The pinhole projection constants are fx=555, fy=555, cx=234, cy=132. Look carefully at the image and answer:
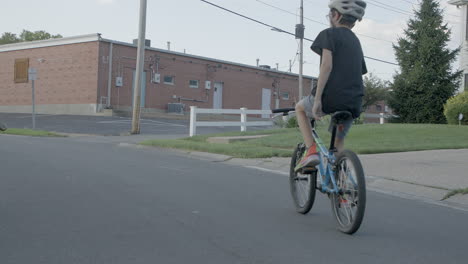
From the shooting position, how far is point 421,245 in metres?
4.52

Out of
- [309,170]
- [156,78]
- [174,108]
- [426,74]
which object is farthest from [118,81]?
[309,170]

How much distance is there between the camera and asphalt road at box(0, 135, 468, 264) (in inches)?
160

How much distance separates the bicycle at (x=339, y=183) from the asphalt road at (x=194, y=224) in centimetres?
15

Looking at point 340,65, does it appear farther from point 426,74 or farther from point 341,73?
point 426,74

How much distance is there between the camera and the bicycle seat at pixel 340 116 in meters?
4.93

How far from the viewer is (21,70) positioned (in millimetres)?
39938

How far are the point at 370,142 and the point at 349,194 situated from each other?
8360 millimetres

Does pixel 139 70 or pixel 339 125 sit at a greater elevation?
pixel 139 70

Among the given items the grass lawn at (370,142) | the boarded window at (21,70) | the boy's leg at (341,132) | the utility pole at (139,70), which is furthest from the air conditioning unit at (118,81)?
the boy's leg at (341,132)

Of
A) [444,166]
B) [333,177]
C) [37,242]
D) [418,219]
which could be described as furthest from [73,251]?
[444,166]

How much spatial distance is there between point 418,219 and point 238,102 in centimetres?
3730

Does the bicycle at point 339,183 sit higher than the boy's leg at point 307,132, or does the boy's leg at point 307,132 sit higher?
the boy's leg at point 307,132

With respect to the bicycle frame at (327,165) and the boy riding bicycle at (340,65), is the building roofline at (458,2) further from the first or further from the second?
the bicycle frame at (327,165)

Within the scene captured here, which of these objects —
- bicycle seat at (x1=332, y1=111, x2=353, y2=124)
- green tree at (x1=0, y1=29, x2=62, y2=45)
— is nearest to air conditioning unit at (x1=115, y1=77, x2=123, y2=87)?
bicycle seat at (x1=332, y1=111, x2=353, y2=124)
